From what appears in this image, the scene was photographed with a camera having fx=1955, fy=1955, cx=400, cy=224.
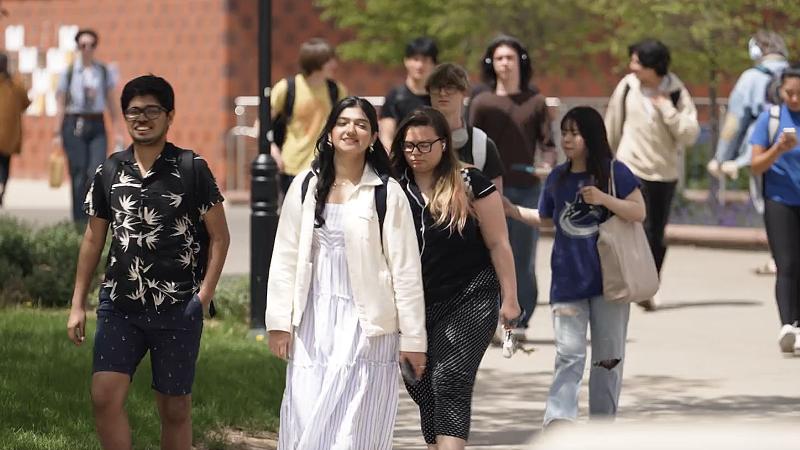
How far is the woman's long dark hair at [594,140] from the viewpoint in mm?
8727

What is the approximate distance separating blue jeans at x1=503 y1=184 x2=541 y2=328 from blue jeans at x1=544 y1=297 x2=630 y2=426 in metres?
3.58

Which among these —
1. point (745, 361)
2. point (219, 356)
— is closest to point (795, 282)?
point (745, 361)

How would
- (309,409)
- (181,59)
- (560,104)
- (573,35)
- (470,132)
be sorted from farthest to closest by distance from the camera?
(181,59) → (573,35) → (560,104) → (470,132) → (309,409)

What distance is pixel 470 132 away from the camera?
9.98 meters

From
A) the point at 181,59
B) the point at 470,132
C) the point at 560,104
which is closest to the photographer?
the point at 470,132

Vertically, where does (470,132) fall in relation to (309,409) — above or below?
above

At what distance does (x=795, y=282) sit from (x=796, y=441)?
9320 mm

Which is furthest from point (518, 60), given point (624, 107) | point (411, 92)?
point (624, 107)

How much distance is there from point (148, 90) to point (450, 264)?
1.37 meters

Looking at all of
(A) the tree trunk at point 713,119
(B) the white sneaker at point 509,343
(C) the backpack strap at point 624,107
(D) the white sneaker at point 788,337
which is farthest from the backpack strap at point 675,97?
(A) the tree trunk at point 713,119

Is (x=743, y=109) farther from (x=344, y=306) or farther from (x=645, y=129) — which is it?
(x=344, y=306)

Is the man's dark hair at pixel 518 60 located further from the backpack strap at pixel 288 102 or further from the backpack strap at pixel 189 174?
the backpack strap at pixel 189 174

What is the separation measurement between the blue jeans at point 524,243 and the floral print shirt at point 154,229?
18.2ft

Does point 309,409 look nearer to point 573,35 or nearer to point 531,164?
point 531,164
